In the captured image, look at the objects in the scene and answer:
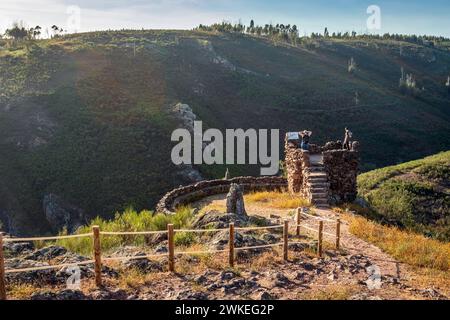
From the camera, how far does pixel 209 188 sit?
24328 mm

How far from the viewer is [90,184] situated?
42.6 metres

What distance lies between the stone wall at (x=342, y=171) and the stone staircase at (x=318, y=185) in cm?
47

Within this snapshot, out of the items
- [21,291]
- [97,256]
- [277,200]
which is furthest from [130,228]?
[277,200]

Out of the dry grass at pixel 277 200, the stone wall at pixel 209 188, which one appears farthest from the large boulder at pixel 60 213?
the dry grass at pixel 277 200

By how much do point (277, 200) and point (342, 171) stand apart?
351cm

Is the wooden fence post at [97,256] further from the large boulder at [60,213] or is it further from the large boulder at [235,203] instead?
the large boulder at [60,213]

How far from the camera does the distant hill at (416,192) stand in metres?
25.0

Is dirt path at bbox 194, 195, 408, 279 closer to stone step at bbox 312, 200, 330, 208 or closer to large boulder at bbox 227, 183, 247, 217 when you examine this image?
stone step at bbox 312, 200, 330, 208

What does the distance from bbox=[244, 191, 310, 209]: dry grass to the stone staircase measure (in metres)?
0.49

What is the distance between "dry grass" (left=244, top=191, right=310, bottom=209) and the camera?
63.7 ft

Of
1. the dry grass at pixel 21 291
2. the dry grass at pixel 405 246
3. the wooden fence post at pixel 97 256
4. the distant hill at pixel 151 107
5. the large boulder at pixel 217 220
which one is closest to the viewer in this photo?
the dry grass at pixel 21 291

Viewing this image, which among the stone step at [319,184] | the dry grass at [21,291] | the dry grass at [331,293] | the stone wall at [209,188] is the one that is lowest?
the stone wall at [209,188]

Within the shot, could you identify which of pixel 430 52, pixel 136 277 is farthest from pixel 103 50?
pixel 430 52
